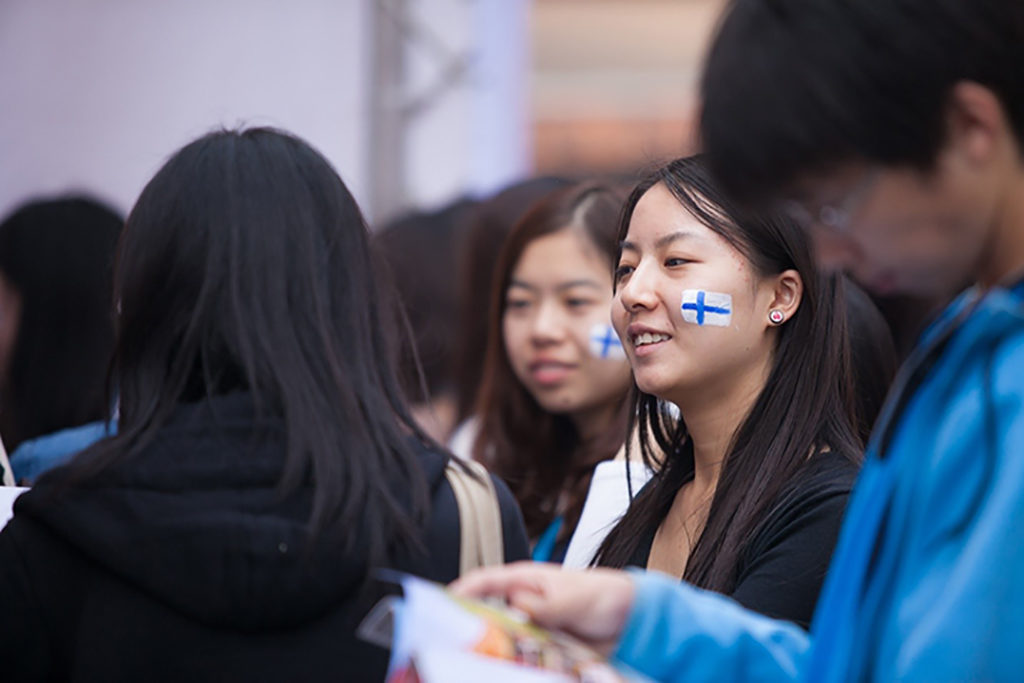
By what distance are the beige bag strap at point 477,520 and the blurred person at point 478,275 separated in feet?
7.17

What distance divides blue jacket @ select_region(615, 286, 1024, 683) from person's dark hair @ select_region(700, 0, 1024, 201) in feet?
0.60

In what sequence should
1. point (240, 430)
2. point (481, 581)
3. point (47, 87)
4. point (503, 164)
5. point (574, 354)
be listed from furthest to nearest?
point (503, 164)
point (47, 87)
point (574, 354)
point (240, 430)
point (481, 581)

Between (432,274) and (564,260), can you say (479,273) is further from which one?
(432,274)

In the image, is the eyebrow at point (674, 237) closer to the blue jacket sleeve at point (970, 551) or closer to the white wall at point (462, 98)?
the blue jacket sleeve at point (970, 551)

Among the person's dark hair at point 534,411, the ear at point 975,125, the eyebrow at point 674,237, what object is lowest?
the person's dark hair at point 534,411

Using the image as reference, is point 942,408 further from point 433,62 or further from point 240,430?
point 433,62

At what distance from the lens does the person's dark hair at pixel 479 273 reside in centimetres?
394

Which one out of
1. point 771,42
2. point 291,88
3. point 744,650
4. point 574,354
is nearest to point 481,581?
point 744,650

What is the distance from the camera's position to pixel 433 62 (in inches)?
222

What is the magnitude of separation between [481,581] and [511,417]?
217cm

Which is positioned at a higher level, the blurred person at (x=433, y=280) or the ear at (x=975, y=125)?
the ear at (x=975, y=125)

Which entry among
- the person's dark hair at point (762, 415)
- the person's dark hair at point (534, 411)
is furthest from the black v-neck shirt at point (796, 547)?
the person's dark hair at point (534, 411)

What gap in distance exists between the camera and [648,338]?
7.59ft

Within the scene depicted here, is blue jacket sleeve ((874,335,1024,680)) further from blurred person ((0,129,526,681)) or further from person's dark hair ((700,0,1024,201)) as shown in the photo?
blurred person ((0,129,526,681))
